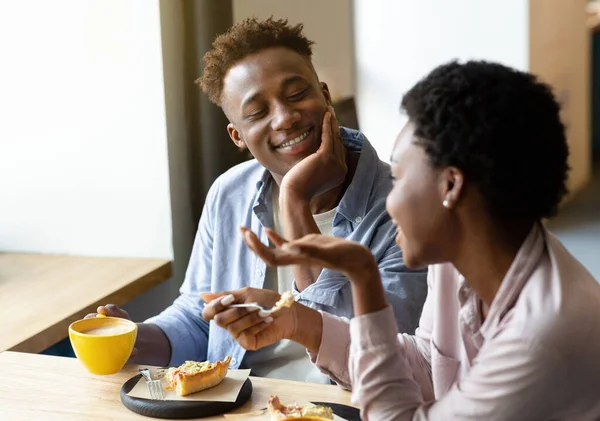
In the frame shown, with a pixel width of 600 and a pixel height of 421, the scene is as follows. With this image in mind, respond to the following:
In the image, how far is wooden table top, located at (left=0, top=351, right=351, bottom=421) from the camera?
1.26 m

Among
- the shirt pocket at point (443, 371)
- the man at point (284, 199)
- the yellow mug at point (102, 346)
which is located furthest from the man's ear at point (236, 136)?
the shirt pocket at point (443, 371)

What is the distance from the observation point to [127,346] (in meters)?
1.39

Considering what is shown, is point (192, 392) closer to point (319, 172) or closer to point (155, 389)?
point (155, 389)

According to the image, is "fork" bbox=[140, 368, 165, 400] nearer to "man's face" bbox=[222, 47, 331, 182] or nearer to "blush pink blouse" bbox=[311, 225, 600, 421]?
"blush pink blouse" bbox=[311, 225, 600, 421]

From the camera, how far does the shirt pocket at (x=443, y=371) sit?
1.19 metres

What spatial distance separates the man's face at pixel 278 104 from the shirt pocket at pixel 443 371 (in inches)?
23.7

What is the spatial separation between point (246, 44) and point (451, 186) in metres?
0.82

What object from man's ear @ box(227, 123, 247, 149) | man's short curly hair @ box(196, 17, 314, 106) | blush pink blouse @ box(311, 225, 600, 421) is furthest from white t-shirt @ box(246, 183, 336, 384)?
blush pink blouse @ box(311, 225, 600, 421)

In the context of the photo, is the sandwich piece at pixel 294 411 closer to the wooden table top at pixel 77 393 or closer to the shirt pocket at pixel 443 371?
the wooden table top at pixel 77 393

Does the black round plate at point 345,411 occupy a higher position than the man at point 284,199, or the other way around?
the man at point 284,199

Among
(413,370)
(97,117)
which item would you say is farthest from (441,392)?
(97,117)

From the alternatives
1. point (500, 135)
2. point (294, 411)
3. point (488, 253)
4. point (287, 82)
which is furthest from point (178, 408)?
point (287, 82)

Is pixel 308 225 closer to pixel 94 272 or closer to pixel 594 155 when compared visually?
pixel 94 272

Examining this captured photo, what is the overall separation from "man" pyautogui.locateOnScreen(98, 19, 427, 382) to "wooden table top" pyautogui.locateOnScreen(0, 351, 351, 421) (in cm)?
15
